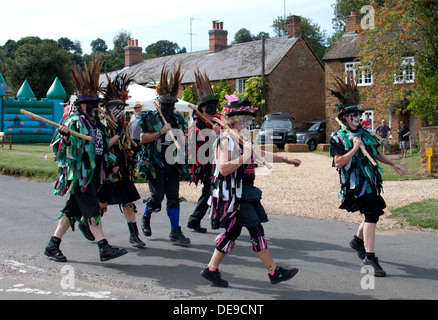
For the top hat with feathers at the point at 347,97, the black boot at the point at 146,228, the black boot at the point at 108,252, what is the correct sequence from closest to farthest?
1. the black boot at the point at 108,252
2. the top hat with feathers at the point at 347,97
3. the black boot at the point at 146,228

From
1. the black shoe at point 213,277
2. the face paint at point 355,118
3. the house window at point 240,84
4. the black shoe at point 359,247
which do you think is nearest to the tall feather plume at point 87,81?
the black shoe at point 213,277

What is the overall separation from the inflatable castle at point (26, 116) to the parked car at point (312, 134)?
51.3ft

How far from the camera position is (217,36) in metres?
43.0

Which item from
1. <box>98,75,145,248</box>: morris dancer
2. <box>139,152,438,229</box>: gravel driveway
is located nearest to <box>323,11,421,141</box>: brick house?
<box>139,152,438,229</box>: gravel driveway

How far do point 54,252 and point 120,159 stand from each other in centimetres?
154

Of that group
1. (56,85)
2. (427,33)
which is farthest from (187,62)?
(427,33)

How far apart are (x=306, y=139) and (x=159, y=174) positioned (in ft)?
76.2

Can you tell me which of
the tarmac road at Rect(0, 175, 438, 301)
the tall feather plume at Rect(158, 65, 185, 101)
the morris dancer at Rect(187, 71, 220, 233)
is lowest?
the tarmac road at Rect(0, 175, 438, 301)

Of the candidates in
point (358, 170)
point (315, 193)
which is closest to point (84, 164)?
point (358, 170)

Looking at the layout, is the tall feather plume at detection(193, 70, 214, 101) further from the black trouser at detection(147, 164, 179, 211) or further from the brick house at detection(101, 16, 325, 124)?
the brick house at detection(101, 16, 325, 124)

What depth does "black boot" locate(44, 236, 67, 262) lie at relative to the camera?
6.05 m

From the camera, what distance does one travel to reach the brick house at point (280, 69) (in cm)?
3753

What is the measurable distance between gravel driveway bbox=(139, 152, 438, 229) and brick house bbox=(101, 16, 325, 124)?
22.2 metres

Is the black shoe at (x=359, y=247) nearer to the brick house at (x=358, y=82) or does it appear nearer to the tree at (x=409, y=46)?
the tree at (x=409, y=46)
